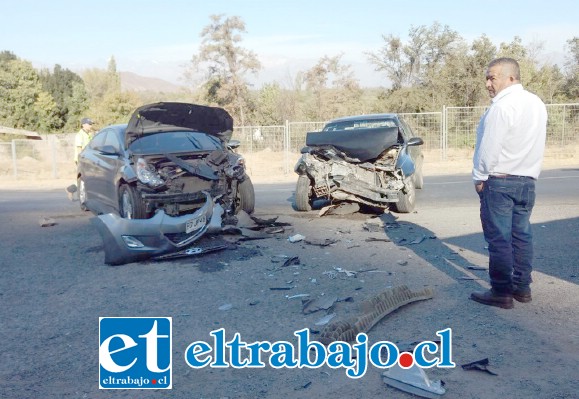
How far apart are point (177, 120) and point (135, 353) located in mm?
5815

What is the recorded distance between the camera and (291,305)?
544 cm

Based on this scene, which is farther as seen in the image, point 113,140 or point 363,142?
point 363,142

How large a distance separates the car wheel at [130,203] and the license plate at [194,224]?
1.13m

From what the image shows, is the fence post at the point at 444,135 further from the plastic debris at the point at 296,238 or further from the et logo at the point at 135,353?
the et logo at the point at 135,353

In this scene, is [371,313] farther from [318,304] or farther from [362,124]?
[362,124]

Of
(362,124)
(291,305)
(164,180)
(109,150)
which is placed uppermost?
(362,124)

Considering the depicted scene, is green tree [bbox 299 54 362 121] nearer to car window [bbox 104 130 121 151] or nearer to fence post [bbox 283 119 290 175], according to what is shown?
fence post [bbox 283 119 290 175]

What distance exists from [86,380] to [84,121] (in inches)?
429

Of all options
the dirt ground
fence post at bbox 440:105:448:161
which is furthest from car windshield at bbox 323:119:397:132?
fence post at bbox 440:105:448:161

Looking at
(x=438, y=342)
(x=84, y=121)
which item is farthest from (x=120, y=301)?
(x=84, y=121)

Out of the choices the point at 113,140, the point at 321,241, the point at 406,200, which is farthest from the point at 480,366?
the point at 113,140

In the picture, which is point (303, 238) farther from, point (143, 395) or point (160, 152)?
point (143, 395)

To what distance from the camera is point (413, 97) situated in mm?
34250

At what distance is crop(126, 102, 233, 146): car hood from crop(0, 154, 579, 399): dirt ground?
184 centimetres
